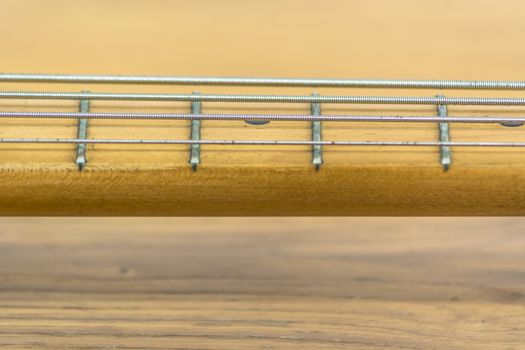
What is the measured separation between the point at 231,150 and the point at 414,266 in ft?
0.87

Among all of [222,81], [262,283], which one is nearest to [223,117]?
[222,81]

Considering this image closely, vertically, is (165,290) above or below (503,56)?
below

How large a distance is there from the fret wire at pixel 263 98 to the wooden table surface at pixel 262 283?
209mm

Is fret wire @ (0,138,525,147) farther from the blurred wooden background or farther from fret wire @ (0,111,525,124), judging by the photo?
the blurred wooden background

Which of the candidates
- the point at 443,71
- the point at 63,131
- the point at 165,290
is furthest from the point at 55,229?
the point at 443,71

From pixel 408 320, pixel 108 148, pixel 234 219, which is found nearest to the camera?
pixel 108 148

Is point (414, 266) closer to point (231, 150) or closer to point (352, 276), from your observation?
point (352, 276)

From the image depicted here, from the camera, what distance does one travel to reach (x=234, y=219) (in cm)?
81

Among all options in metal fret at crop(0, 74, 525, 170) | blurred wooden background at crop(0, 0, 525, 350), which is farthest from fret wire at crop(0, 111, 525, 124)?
blurred wooden background at crop(0, 0, 525, 350)

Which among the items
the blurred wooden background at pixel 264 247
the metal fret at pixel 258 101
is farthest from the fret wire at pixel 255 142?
the blurred wooden background at pixel 264 247

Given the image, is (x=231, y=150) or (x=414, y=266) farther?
(x=414, y=266)

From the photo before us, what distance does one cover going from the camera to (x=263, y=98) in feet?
1.86

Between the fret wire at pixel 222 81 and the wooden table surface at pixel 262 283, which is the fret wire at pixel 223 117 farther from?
the wooden table surface at pixel 262 283

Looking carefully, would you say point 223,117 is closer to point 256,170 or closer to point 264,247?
point 256,170
